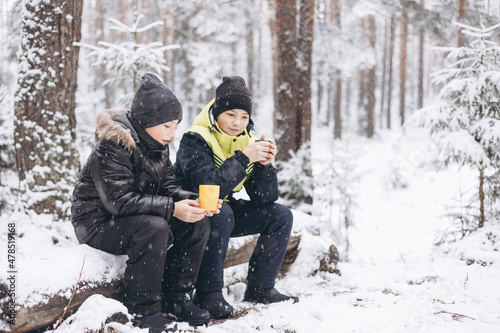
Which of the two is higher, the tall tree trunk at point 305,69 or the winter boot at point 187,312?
the tall tree trunk at point 305,69

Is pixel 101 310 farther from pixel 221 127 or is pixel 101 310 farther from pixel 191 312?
pixel 221 127

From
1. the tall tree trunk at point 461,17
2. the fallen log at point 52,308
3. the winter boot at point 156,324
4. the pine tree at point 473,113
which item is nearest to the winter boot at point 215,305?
the winter boot at point 156,324

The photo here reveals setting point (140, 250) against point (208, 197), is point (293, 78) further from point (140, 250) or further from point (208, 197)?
point (140, 250)

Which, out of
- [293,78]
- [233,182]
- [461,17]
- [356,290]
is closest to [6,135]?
[233,182]

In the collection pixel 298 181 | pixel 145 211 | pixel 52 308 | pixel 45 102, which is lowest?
pixel 52 308

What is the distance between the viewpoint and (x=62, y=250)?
8.50 feet

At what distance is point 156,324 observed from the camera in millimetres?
2367

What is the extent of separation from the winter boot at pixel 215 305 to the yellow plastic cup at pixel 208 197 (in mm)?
786

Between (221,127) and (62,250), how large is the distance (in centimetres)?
151

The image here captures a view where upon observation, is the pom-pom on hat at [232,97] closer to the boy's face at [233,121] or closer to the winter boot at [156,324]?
the boy's face at [233,121]

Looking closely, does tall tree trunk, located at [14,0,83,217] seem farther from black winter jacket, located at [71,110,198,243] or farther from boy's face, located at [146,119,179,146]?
boy's face, located at [146,119,179,146]

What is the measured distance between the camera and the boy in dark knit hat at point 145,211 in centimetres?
239

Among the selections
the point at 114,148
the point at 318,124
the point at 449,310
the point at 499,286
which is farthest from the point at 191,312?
the point at 318,124

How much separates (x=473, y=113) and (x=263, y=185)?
3.14m
